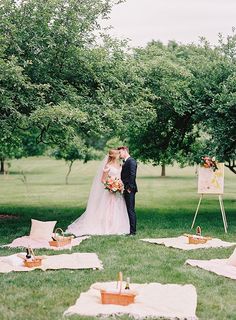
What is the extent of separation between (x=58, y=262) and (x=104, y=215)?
5.10 metres

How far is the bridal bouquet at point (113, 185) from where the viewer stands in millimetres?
16438

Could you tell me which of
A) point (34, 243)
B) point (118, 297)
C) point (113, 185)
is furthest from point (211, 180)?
point (118, 297)

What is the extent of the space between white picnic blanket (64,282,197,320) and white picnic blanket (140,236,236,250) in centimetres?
415

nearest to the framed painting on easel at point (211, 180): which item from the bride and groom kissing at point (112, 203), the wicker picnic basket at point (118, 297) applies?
the bride and groom kissing at point (112, 203)

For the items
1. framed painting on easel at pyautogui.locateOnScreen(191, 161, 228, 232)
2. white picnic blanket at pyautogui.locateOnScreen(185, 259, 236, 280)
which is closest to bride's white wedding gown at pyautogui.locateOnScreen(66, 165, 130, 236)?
framed painting on easel at pyautogui.locateOnScreen(191, 161, 228, 232)

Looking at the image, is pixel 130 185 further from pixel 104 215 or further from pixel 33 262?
pixel 33 262

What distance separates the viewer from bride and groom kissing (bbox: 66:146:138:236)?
1627 centimetres

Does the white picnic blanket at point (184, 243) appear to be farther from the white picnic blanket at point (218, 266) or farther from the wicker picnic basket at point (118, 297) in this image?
the wicker picnic basket at point (118, 297)

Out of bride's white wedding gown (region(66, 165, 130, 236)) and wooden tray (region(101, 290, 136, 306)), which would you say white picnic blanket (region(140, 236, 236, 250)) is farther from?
wooden tray (region(101, 290, 136, 306))

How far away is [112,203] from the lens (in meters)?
16.8

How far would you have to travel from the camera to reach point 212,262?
11836 millimetres

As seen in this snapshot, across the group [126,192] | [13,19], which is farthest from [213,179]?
[13,19]

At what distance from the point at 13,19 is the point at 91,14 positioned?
Answer: 2.41 m

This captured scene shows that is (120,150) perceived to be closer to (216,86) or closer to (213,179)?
(213,179)
